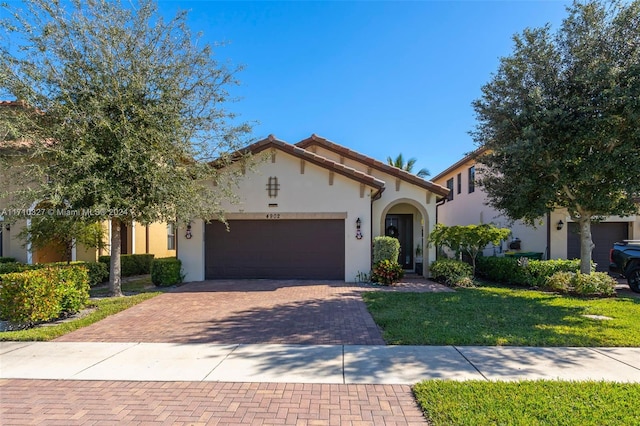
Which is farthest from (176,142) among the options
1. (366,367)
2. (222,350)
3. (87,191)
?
(366,367)

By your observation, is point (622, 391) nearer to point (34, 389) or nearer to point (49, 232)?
point (34, 389)

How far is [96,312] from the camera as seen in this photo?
858 cm

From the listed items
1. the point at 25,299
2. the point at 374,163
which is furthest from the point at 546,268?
the point at 25,299

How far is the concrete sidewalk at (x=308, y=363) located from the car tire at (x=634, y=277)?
26.0 ft

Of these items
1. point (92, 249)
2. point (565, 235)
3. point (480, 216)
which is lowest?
point (92, 249)

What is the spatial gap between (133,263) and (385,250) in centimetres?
1146

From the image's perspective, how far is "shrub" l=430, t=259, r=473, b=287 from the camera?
12312 millimetres

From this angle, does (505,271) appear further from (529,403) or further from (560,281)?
(529,403)

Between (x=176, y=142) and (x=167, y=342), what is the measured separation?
605cm

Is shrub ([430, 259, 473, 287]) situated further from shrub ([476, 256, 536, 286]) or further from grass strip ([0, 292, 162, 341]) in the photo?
grass strip ([0, 292, 162, 341])

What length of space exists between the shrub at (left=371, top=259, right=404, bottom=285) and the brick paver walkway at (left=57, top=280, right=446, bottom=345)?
0.60 metres

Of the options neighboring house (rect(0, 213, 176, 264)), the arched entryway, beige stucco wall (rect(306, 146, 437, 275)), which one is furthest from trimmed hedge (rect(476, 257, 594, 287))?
neighboring house (rect(0, 213, 176, 264))

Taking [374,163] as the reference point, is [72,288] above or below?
below

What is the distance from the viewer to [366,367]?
5.09 meters
